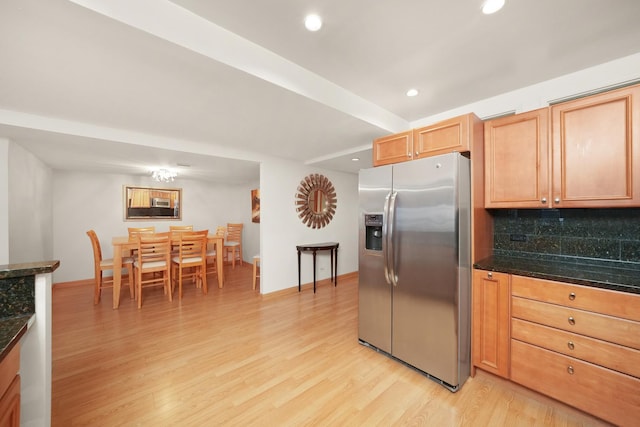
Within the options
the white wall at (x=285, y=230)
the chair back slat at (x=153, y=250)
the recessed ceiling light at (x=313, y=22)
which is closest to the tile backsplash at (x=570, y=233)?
the recessed ceiling light at (x=313, y=22)

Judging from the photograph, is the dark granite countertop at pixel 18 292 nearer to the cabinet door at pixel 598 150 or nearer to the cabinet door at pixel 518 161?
the cabinet door at pixel 518 161

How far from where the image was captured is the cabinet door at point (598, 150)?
151cm

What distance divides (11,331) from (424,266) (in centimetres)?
219

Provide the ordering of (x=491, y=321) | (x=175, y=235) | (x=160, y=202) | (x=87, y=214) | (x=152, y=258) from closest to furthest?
(x=491, y=321), (x=152, y=258), (x=175, y=235), (x=87, y=214), (x=160, y=202)

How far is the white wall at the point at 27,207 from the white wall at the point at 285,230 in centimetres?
264

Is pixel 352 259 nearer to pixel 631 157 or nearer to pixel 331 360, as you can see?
pixel 331 360

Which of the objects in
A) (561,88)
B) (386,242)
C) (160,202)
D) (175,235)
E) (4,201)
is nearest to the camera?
(561,88)

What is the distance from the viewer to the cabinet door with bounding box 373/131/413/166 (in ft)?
7.22

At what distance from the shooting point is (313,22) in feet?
4.46

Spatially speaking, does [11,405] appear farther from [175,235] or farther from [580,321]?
[175,235]

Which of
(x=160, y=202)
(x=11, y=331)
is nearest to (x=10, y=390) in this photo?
(x=11, y=331)

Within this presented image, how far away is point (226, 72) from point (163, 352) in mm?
2442

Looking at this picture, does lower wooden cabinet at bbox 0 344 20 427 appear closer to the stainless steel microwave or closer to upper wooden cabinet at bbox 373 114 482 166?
upper wooden cabinet at bbox 373 114 482 166

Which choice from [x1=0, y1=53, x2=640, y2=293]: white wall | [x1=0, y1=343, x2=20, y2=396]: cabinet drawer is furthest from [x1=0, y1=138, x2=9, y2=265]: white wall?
[x1=0, y1=343, x2=20, y2=396]: cabinet drawer
